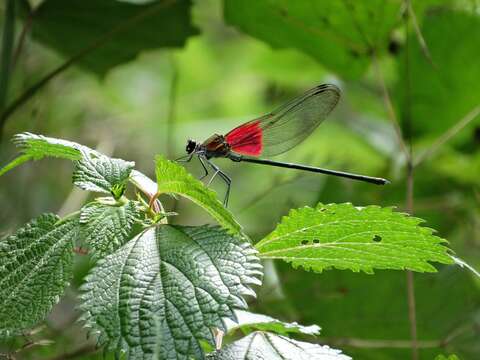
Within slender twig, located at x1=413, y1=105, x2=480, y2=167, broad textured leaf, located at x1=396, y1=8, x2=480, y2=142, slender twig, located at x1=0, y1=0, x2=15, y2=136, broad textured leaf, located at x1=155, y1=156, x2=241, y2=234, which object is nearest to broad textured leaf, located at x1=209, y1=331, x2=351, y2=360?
broad textured leaf, located at x1=155, y1=156, x2=241, y2=234

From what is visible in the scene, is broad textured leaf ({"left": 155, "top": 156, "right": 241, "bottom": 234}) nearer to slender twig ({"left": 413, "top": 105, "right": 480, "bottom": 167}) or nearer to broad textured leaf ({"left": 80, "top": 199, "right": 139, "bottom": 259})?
broad textured leaf ({"left": 80, "top": 199, "right": 139, "bottom": 259})

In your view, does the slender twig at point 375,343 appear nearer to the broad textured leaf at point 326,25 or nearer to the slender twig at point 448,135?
the slender twig at point 448,135

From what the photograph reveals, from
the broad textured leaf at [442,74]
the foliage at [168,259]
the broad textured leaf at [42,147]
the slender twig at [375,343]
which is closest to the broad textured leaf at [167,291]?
the foliage at [168,259]

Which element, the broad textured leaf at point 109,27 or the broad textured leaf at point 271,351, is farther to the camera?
the broad textured leaf at point 109,27

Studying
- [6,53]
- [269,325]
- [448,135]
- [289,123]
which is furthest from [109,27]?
[269,325]

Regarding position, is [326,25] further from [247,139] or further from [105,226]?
[105,226]

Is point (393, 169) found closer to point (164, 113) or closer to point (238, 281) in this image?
point (164, 113)
